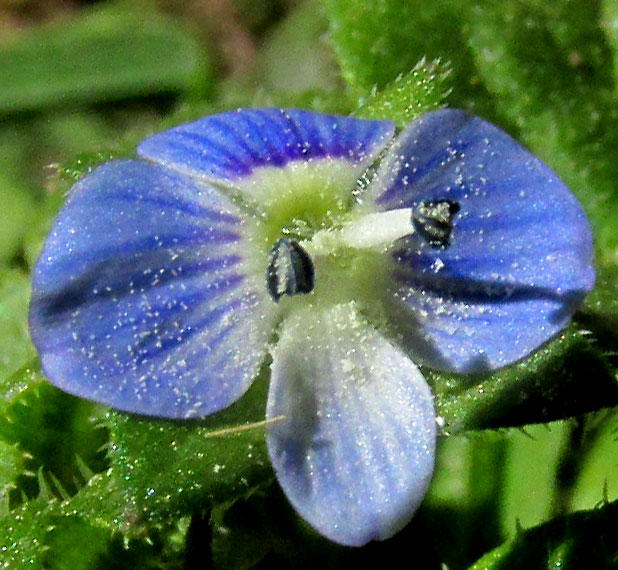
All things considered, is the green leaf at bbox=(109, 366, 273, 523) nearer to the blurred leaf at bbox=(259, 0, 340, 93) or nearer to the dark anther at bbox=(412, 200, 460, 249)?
the dark anther at bbox=(412, 200, 460, 249)

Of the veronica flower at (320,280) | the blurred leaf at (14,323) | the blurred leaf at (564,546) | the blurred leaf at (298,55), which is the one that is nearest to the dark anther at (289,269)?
the veronica flower at (320,280)

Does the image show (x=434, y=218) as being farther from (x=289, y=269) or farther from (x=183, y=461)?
(x=183, y=461)

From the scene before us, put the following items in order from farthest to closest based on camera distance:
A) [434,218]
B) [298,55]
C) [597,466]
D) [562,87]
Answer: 1. [298,55]
2. [562,87]
3. [597,466]
4. [434,218]

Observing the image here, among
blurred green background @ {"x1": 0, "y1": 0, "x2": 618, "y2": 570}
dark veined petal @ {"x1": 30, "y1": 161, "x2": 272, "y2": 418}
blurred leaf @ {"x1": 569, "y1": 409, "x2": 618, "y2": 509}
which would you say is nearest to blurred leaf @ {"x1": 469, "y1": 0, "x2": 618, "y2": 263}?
blurred green background @ {"x1": 0, "y1": 0, "x2": 618, "y2": 570}

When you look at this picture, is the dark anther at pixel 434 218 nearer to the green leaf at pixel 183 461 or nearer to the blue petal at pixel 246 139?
the blue petal at pixel 246 139

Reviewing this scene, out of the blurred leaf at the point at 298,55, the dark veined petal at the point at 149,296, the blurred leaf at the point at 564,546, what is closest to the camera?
the dark veined petal at the point at 149,296

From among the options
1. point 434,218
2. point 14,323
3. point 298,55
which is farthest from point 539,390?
point 298,55
